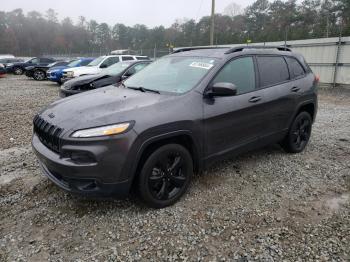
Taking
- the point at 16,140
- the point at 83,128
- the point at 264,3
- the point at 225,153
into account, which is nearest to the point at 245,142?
the point at 225,153

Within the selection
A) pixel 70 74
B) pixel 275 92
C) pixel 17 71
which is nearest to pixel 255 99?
pixel 275 92

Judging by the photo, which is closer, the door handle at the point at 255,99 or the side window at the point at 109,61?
the door handle at the point at 255,99

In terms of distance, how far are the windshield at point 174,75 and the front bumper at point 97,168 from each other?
1057mm

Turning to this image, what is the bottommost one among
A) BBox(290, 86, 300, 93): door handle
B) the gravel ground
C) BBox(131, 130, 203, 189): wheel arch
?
the gravel ground

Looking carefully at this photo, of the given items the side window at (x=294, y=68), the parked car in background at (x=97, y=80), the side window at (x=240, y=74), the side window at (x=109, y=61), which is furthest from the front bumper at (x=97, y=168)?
the side window at (x=109, y=61)

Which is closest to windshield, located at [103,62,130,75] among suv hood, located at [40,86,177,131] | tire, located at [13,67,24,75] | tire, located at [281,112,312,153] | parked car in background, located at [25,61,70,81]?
suv hood, located at [40,86,177,131]

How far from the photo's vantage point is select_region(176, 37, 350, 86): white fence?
13.1 m

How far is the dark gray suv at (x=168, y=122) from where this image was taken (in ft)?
9.35

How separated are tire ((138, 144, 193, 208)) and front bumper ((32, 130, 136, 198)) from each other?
22 cm

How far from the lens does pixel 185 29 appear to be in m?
46.9

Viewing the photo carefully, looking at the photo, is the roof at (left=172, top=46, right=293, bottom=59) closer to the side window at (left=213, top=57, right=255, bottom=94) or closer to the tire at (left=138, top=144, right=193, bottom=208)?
the side window at (left=213, top=57, right=255, bottom=94)

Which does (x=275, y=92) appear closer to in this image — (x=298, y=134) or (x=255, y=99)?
(x=255, y=99)

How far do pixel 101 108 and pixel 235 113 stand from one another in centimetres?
161

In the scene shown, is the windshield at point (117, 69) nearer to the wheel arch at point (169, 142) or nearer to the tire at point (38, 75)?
the wheel arch at point (169, 142)
